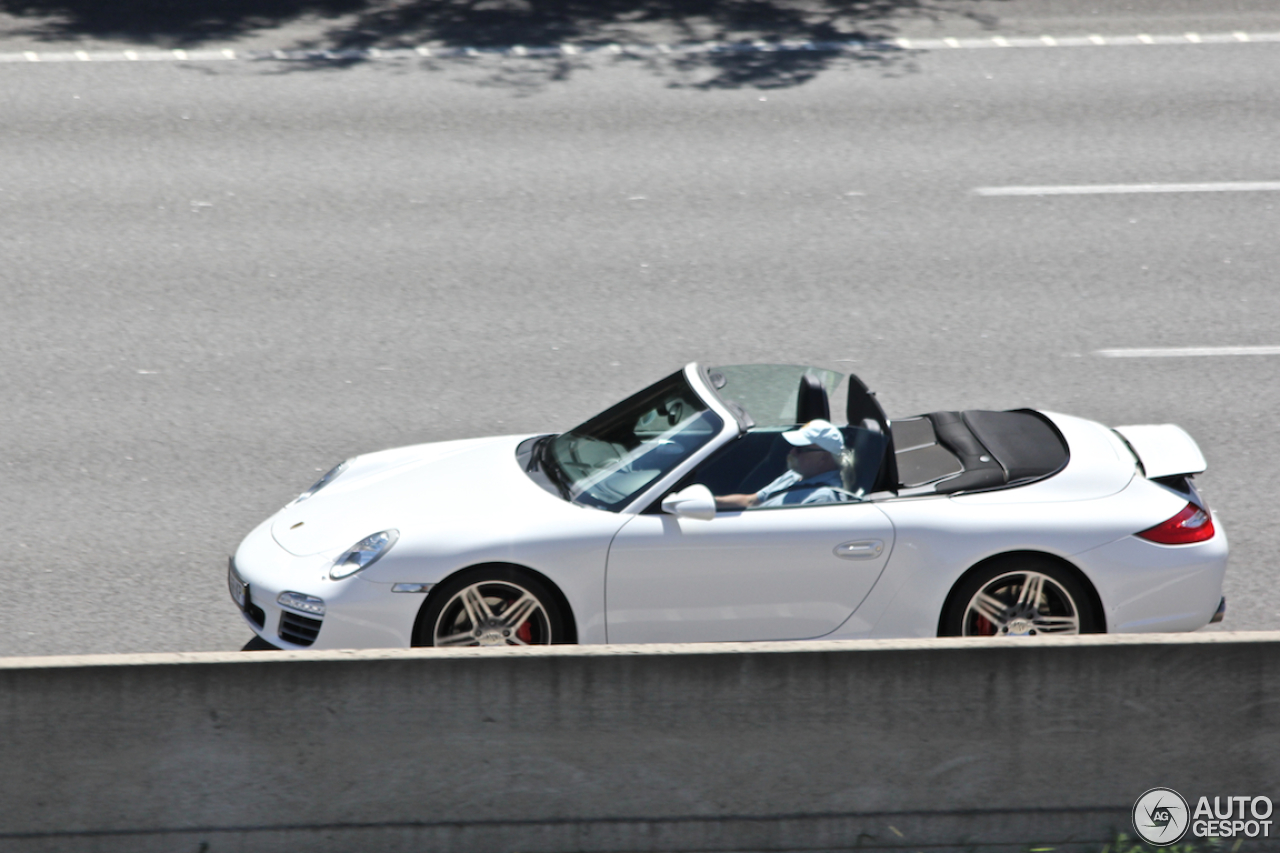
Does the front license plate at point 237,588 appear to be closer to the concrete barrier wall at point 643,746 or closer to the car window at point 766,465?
the concrete barrier wall at point 643,746

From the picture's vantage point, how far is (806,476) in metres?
6.38

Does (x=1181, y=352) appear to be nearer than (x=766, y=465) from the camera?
No

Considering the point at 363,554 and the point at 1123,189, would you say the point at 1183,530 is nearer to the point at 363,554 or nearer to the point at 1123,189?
the point at 363,554

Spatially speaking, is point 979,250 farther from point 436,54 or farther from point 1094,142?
point 436,54

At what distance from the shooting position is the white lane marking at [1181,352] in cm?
975

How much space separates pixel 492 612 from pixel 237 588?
1291mm

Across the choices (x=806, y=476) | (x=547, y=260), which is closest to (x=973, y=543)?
(x=806, y=476)

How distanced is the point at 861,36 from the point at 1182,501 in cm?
1024

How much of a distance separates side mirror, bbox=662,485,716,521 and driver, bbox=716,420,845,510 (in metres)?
0.17

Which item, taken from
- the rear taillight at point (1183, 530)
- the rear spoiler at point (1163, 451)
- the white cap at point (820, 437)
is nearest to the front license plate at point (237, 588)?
the white cap at point (820, 437)

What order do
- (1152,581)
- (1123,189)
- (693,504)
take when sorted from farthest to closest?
(1123,189) < (1152,581) < (693,504)

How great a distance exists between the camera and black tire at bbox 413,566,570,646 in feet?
20.1

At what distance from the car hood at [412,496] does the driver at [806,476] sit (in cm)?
84

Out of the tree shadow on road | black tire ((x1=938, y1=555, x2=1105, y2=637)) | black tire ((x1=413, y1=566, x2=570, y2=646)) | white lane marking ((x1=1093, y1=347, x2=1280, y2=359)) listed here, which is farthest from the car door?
the tree shadow on road
